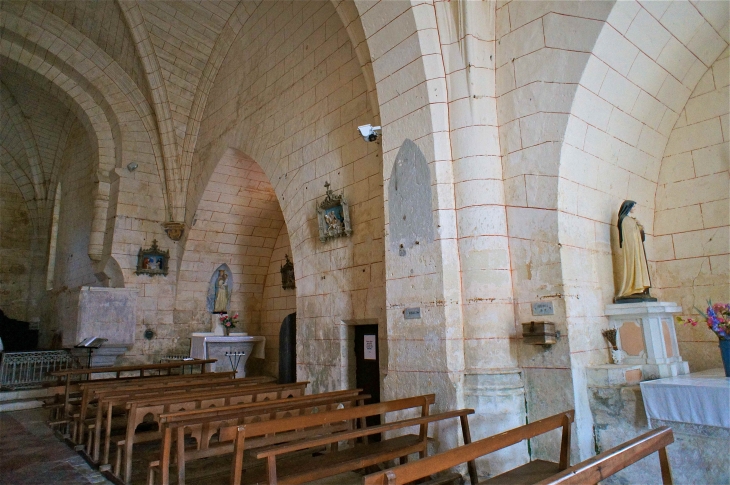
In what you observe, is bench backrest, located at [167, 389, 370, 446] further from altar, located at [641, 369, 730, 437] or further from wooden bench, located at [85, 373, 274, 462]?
altar, located at [641, 369, 730, 437]

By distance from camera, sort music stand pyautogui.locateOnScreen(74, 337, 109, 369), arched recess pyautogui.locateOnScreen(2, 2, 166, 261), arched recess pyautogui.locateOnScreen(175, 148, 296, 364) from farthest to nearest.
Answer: arched recess pyautogui.locateOnScreen(2, 2, 166, 261) < arched recess pyautogui.locateOnScreen(175, 148, 296, 364) < music stand pyautogui.locateOnScreen(74, 337, 109, 369)

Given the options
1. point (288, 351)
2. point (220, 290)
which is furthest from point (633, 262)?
point (220, 290)

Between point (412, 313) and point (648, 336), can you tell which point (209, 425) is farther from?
point (648, 336)

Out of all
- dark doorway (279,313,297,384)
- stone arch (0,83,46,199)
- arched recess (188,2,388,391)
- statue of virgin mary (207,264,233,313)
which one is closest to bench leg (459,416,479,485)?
arched recess (188,2,388,391)

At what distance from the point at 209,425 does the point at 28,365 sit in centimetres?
757

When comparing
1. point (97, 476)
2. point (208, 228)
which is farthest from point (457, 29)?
point (208, 228)

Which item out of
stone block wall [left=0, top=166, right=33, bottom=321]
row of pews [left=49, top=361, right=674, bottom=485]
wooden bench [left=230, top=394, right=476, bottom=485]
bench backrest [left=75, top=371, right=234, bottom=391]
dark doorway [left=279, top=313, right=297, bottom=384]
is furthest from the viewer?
stone block wall [left=0, top=166, right=33, bottom=321]

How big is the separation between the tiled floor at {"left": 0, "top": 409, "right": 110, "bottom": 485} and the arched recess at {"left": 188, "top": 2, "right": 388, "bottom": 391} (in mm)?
2580

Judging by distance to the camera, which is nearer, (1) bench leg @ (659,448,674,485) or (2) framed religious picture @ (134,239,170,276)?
(1) bench leg @ (659,448,674,485)

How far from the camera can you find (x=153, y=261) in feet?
31.3

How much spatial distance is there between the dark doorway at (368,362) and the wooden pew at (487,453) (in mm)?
2066

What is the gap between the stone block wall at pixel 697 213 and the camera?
14.6 feet

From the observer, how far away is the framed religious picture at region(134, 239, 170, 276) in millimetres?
9422

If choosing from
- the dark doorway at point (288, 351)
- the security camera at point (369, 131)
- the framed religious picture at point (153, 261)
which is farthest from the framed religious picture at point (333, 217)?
the framed religious picture at point (153, 261)
